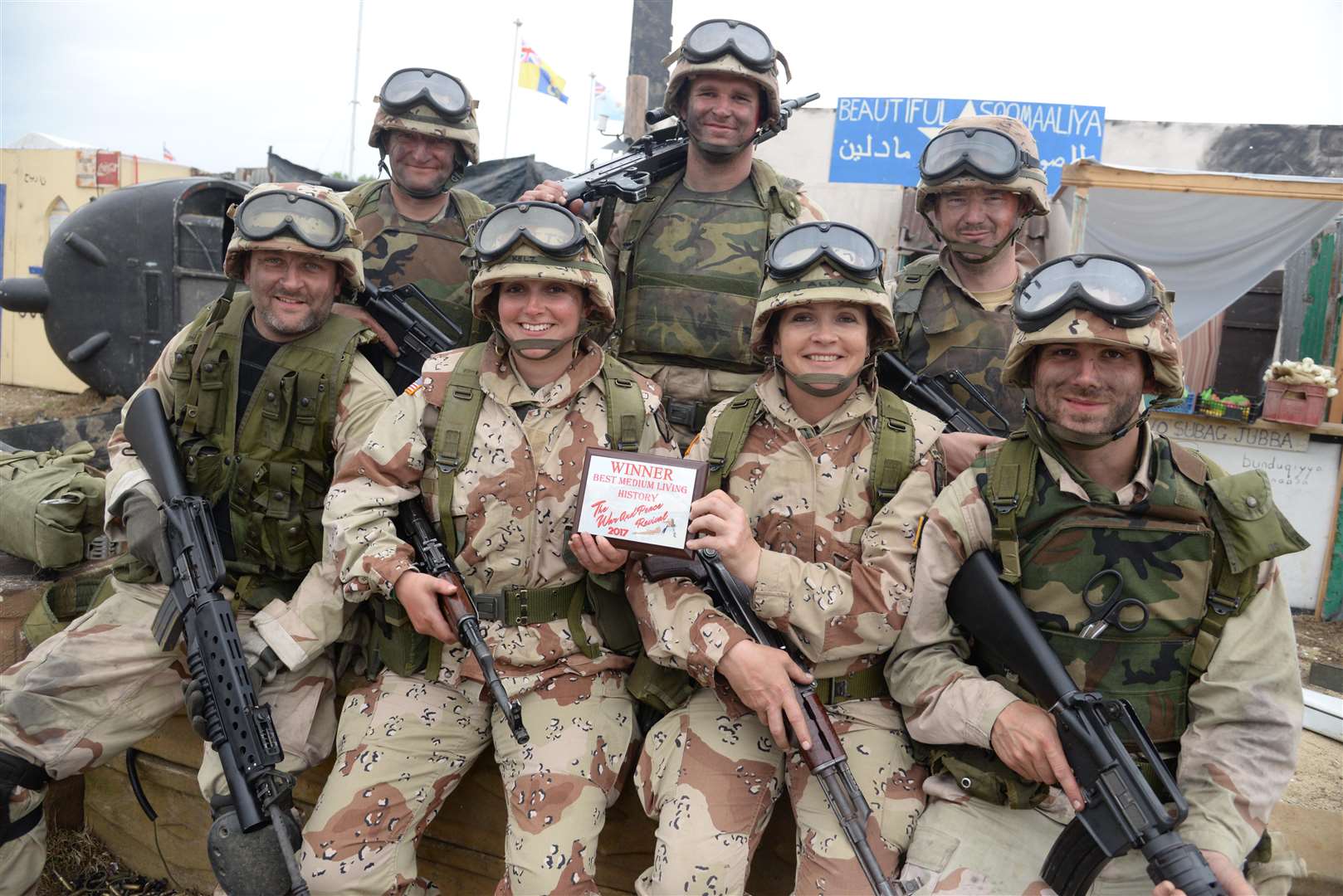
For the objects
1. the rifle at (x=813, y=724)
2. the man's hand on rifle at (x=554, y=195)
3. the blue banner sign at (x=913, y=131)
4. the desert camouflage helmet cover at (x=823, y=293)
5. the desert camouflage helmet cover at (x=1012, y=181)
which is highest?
the blue banner sign at (x=913, y=131)

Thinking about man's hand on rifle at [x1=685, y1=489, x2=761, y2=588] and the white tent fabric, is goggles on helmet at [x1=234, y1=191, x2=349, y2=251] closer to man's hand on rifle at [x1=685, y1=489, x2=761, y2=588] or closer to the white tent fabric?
man's hand on rifle at [x1=685, y1=489, x2=761, y2=588]

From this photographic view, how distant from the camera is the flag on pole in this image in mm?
18047

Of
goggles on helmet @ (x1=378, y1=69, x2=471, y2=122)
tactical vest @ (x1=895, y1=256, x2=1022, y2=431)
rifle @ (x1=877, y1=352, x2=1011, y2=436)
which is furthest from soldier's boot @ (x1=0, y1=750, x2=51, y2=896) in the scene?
tactical vest @ (x1=895, y1=256, x2=1022, y2=431)

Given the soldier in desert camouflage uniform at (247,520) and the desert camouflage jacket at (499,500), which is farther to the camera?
the soldier in desert camouflage uniform at (247,520)

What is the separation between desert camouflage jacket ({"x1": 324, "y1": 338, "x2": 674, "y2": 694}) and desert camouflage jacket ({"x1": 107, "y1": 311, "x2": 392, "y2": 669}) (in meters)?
0.21

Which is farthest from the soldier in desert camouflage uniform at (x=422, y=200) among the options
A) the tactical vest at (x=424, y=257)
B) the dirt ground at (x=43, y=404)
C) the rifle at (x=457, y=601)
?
the dirt ground at (x=43, y=404)

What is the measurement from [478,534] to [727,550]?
3.21ft

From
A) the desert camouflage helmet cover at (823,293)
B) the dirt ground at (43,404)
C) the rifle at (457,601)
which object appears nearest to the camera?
the rifle at (457,601)

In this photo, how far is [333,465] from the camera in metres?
3.66

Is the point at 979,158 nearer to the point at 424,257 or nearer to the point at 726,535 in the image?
the point at 726,535

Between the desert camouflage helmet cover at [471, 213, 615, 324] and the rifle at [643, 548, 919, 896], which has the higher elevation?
the desert camouflage helmet cover at [471, 213, 615, 324]

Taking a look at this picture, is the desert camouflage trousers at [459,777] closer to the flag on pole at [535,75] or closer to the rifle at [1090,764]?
the rifle at [1090,764]

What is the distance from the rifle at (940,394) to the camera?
380cm

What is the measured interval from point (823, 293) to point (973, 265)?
1.28 m
